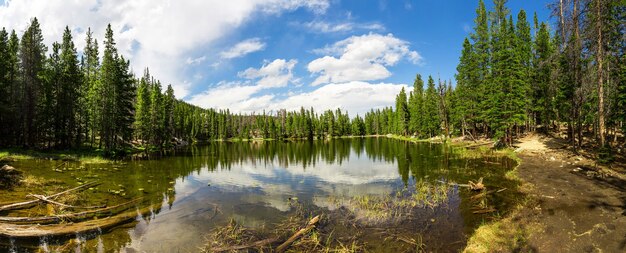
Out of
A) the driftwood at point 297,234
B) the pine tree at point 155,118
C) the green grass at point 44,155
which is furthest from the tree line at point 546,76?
the pine tree at point 155,118

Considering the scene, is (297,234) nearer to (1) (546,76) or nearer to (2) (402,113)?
(1) (546,76)

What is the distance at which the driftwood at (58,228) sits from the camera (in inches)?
440

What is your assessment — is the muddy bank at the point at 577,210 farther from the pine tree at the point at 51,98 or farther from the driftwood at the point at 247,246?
the pine tree at the point at 51,98

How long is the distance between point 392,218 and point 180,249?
977cm

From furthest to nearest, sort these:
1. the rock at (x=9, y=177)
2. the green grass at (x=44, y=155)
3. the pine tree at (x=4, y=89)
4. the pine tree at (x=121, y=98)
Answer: the pine tree at (x=121, y=98), the pine tree at (x=4, y=89), the green grass at (x=44, y=155), the rock at (x=9, y=177)

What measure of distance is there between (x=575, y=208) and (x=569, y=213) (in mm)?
1034

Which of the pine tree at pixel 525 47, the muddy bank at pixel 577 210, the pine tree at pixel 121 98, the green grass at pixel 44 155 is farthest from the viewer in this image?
the pine tree at pixel 121 98

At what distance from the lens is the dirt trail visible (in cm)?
986

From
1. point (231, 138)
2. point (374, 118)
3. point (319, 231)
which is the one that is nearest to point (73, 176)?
point (319, 231)

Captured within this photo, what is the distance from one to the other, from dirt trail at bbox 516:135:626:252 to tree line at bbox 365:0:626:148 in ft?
19.0

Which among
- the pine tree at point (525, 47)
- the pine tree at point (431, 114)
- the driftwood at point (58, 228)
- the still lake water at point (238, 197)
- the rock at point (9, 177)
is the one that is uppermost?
the pine tree at point (525, 47)

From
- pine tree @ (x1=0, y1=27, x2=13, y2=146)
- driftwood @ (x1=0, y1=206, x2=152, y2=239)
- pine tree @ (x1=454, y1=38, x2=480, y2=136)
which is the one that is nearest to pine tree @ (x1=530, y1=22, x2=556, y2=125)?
pine tree @ (x1=454, y1=38, x2=480, y2=136)

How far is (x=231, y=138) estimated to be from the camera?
14825cm

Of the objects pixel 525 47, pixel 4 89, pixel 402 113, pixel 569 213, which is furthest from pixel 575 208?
pixel 402 113
